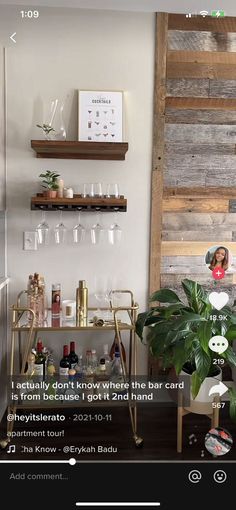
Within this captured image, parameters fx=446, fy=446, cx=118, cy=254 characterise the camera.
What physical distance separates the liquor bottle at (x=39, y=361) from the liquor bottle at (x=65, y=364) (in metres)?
0.05

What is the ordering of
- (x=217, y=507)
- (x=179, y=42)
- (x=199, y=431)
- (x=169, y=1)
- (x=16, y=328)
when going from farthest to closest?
(x=16, y=328)
(x=179, y=42)
(x=199, y=431)
(x=169, y=1)
(x=217, y=507)

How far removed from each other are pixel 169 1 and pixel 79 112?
49cm

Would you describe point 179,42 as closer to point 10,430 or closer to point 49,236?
point 49,236

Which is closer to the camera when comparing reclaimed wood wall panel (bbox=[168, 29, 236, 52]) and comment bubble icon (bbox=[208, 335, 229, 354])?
comment bubble icon (bbox=[208, 335, 229, 354])

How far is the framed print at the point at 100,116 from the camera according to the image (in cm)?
118

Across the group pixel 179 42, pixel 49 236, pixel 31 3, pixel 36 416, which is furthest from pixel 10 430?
pixel 179 42

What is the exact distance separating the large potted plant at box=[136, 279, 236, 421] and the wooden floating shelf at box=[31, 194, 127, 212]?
11.1 inches

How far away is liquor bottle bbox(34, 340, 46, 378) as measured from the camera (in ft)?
3.82

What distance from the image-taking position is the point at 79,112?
4.00 ft

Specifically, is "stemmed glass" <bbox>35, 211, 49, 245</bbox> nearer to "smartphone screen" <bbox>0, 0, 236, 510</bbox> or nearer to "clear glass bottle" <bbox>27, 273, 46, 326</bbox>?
"smartphone screen" <bbox>0, 0, 236, 510</bbox>

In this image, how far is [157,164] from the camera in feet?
4.13

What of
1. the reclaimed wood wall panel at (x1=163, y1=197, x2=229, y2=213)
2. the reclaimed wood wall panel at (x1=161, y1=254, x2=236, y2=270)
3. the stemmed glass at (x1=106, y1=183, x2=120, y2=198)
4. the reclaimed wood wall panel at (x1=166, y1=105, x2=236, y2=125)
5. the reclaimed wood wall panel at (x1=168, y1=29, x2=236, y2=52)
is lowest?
the reclaimed wood wall panel at (x1=161, y1=254, x2=236, y2=270)

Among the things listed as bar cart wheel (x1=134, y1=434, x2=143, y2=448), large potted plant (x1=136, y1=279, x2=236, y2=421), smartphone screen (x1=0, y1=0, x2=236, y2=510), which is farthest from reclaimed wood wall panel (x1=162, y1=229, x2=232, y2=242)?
bar cart wheel (x1=134, y1=434, x2=143, y2=448)

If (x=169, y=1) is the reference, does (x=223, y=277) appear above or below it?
below
